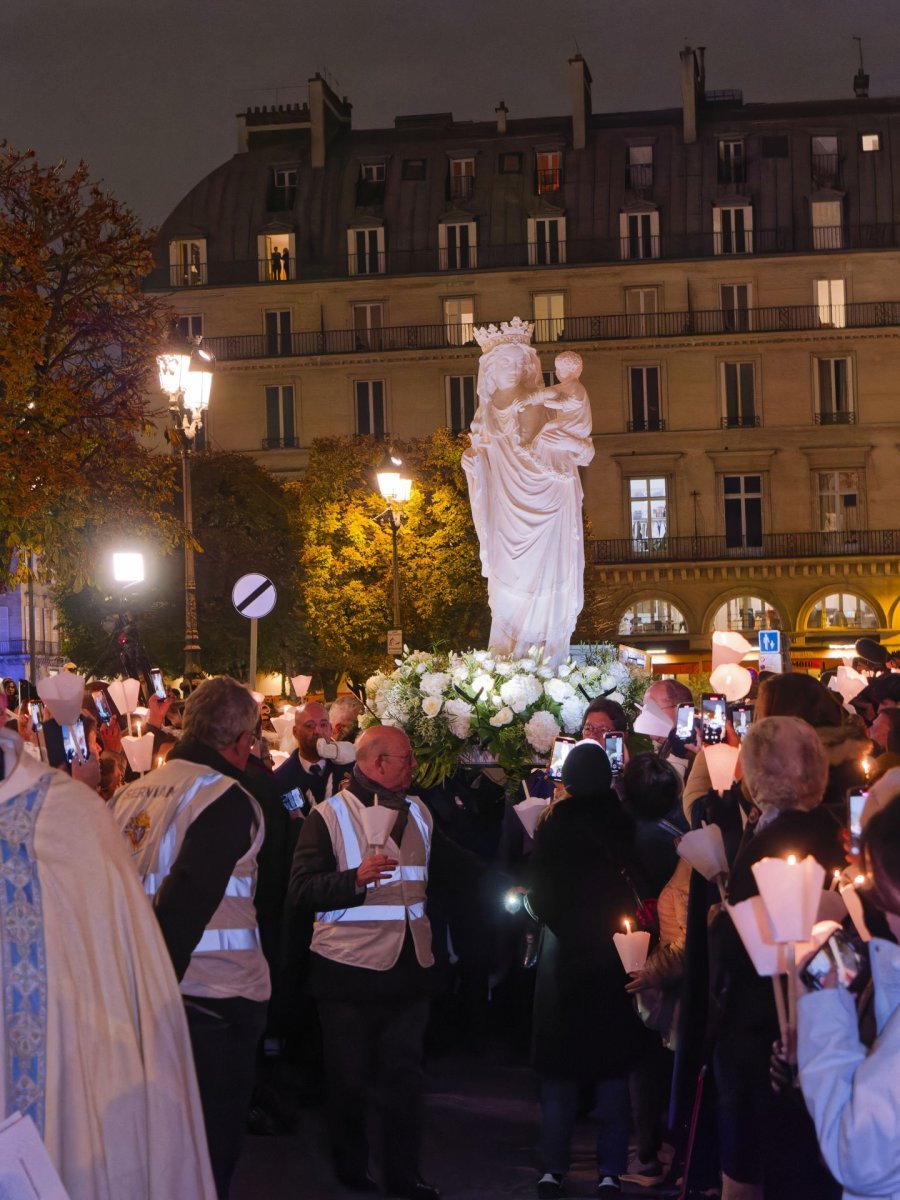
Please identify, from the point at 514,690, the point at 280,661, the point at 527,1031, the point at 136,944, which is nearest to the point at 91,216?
the point at 514,690

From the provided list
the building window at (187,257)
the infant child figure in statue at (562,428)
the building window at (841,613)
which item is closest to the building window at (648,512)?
the building window at (841,613)

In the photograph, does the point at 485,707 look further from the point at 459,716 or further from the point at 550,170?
the point at 550,170

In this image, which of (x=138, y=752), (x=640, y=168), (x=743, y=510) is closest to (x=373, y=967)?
(x=138, y=752)

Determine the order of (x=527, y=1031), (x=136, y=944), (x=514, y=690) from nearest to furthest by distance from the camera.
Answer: (x=136, y=944), (x=527, y=1031), (x=514, y=690)

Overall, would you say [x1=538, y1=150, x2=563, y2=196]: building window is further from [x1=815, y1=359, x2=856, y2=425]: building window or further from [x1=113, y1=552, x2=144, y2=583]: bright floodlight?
[x1=113, y1=552, x2=144, y2=583]: bright floodlight

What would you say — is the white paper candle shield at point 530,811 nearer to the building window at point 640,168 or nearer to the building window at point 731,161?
the building window at point 640,168

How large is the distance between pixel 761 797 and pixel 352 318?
206 feet

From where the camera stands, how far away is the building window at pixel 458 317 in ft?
219

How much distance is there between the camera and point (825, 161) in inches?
2645

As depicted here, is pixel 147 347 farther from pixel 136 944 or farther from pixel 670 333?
pixel 670 333

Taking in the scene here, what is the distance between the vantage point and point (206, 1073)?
6070 mm

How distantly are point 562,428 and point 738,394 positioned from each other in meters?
52.6

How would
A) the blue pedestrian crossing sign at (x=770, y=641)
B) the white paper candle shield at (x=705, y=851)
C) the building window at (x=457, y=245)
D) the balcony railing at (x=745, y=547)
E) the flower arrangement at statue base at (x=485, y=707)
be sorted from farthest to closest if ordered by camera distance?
the building window at (x=457, y=245) → the balcony railing at (x=745, y=547) → the blue pedestrian crossing sign at (x=770, y=641) → the flower arrangement at statue base at (x=485, y=707) → the white paper candle shield at (x=705, y=851)

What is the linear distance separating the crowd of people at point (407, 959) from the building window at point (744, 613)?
55.2 metres
